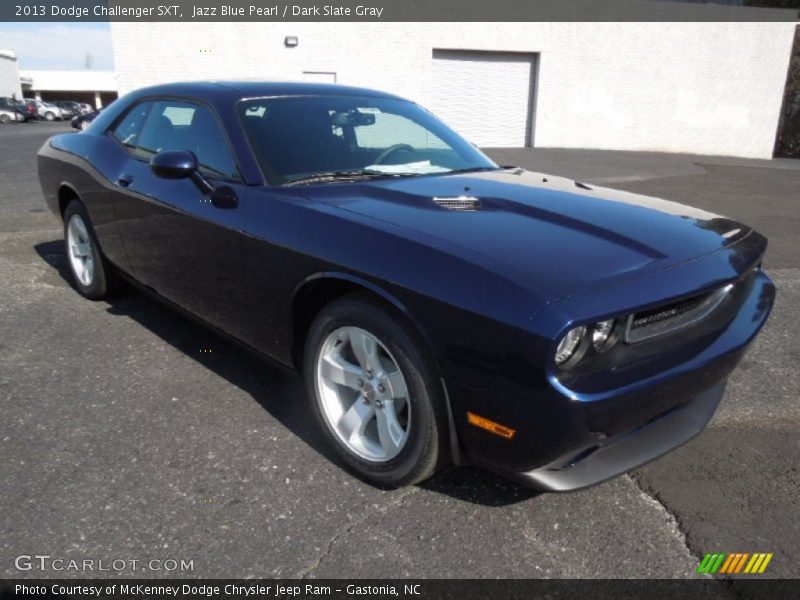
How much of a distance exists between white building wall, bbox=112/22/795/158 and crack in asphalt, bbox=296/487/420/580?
15386 mm

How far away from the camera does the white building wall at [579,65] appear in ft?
51.8

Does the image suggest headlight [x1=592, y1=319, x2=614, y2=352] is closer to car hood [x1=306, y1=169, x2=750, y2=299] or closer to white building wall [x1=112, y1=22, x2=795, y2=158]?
car hood [x1=306, y1=169, x2=750, y2=299]

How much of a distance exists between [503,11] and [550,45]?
5.41 feet

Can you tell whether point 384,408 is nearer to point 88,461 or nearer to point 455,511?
point 455,511

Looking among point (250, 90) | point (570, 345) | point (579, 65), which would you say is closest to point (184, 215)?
point (250, 90)

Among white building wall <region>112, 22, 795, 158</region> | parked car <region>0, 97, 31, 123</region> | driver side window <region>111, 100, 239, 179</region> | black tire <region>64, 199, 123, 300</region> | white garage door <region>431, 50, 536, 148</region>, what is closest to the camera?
driver side window <region>111, 100, 239, 179</region>

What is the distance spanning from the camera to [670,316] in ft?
7.07

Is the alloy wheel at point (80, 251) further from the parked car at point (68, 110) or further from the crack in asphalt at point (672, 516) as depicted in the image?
the parked car at point (68, 110)

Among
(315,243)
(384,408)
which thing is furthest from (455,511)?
(315,243)

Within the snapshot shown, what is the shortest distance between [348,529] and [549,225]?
130 cm

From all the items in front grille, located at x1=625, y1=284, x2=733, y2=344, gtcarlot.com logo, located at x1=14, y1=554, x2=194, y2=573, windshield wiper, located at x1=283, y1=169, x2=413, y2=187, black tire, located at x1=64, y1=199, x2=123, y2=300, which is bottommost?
gtcarlot.com logo, located at x1=14, y1=554, x2=194, y2=573

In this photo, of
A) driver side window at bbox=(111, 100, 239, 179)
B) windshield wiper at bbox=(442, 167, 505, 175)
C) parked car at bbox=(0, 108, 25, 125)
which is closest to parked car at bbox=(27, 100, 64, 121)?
parked car at bbox=(0, 108, 25, 125)

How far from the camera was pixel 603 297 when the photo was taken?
75.1 inches

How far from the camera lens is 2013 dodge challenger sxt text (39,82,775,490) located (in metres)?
1.94
